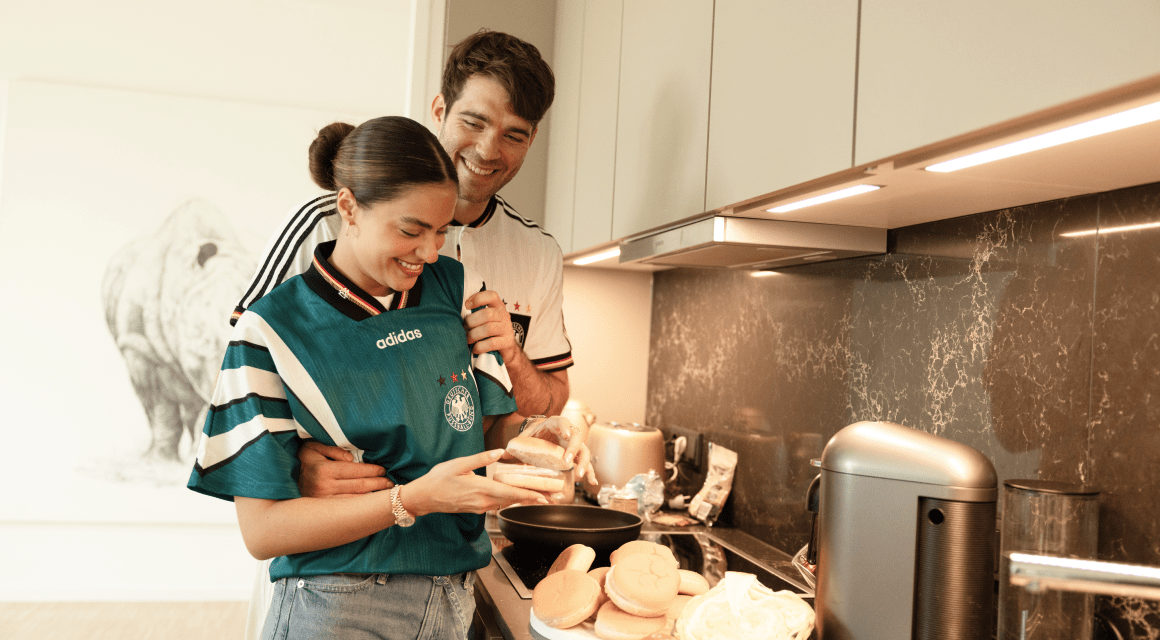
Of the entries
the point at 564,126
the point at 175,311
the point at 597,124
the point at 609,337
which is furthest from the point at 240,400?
the point at 175,311

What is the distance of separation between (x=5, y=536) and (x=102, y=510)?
40cm

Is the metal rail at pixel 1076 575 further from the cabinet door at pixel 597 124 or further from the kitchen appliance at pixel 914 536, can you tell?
the cabinet door at pixel 597 124

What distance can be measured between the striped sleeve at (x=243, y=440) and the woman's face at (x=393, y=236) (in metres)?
0.18

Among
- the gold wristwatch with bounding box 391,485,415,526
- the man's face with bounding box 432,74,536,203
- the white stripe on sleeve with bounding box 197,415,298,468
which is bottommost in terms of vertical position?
the gold wristwatch with bounding box 391,485,415,526

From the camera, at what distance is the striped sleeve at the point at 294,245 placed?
49.1 inches

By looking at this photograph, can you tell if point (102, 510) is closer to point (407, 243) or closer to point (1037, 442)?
point (407, 243)

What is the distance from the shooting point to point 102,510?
3391 millimetres

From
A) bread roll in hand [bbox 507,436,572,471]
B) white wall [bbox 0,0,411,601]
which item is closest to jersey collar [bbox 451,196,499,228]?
bread roll in hand [bbox 507,436,572,471]

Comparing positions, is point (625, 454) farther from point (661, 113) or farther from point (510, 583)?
point (661, 113)

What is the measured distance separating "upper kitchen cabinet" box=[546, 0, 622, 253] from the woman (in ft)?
2.59

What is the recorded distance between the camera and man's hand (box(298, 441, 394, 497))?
3.27 ft

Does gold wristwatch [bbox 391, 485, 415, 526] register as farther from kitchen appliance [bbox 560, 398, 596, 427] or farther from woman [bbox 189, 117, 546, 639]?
kitchen appliance [bbox 560, 398, 596, 427]

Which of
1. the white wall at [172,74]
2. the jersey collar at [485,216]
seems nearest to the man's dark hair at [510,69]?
the jersey collar at [485,216]

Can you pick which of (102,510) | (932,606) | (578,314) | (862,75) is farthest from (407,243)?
(102,510)
